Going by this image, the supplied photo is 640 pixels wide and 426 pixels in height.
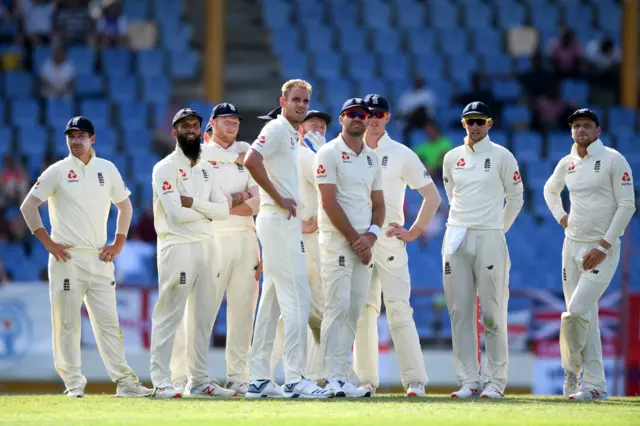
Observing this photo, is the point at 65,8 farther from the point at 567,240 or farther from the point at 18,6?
the point at 567,240

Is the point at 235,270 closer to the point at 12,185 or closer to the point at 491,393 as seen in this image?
the point at 491,393

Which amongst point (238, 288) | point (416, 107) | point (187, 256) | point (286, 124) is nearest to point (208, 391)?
point (238, 288)

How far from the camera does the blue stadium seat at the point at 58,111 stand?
1908cm

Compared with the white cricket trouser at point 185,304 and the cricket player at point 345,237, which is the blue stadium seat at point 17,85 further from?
the cricket player at point 345,237

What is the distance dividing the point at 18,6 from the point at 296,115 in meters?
12.7

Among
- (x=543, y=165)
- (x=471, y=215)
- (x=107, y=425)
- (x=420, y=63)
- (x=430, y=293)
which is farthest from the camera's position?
(x=420, y=63)

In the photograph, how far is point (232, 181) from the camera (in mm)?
10203

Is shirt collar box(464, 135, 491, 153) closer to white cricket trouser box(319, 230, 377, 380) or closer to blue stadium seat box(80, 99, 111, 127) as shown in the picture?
white cricket trouser box(319, 230, 377, 380)

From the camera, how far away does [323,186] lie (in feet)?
30.6

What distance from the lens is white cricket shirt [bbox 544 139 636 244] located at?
9883 mm

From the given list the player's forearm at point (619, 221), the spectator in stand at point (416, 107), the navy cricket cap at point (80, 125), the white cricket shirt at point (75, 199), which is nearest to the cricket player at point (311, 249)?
the white cricket shirt at point (75, 199)

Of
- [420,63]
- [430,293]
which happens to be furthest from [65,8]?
[430,293]

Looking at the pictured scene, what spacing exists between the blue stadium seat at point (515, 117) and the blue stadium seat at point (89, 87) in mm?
6455

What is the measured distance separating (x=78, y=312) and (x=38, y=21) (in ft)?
37.9
